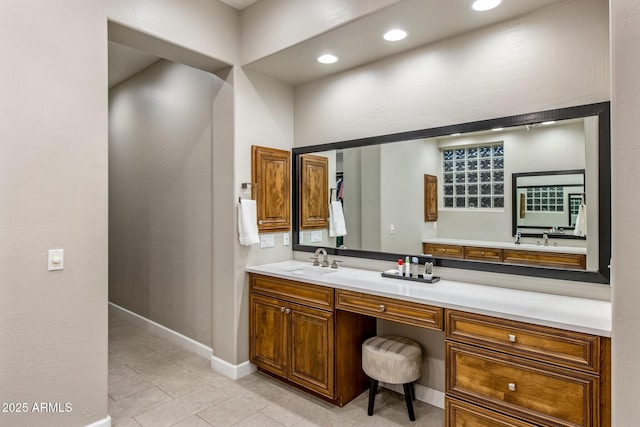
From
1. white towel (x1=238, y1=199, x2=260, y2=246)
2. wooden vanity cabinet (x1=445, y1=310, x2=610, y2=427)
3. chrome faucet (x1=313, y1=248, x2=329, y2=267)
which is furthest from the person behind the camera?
chrome faucet (x1=313, y1=248, x2=329, y2=267)

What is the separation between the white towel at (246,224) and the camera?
3016 millimetres

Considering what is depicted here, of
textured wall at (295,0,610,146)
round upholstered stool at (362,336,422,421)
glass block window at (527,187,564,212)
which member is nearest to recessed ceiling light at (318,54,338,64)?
textured wall at (295,0,610,146)

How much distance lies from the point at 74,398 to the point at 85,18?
2.28 m

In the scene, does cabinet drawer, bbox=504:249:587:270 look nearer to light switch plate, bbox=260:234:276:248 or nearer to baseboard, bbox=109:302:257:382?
light switch plate, bbox=260:234:276:248

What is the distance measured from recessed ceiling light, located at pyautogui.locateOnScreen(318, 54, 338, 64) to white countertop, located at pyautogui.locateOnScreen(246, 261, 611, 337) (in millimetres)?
1714

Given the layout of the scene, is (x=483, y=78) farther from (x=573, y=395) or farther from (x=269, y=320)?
(x=269, y=320)

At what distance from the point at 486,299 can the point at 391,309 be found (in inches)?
21.2

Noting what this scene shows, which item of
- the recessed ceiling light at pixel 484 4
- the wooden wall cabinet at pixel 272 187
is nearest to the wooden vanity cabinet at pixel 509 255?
the wooden wall cabinet at pixel 272 187

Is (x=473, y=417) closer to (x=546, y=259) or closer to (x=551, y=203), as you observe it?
(x=546, y=259)

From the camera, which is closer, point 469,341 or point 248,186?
point 469,341

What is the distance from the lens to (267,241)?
3.34 m

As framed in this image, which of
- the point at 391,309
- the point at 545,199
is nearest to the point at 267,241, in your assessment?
the point at 391,309

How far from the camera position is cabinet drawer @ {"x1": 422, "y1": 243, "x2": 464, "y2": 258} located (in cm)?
253
